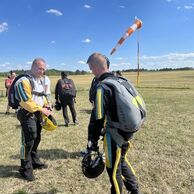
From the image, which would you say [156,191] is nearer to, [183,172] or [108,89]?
[183,172]

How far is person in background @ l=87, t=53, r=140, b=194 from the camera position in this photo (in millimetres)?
3359

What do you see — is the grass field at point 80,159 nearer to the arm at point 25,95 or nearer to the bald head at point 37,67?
the arm at point 25,95

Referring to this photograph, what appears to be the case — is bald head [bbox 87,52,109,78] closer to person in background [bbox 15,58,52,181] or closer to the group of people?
the group of people

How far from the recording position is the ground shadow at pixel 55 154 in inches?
262

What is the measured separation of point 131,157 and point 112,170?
302 cm

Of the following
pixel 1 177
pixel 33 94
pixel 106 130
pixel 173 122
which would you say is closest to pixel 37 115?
pixel 33 94

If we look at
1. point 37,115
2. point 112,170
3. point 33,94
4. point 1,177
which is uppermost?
point 33,94

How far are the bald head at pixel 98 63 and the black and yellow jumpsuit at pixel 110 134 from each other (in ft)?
0.24

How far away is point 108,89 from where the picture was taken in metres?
3.35

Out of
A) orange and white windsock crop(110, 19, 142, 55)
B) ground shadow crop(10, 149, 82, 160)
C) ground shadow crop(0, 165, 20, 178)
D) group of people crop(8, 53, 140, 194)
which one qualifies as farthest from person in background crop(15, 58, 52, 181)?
orange and white windsock crop(110, 19, 142, 55)

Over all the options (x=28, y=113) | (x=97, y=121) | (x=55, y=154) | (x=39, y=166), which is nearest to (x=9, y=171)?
(x=39, y=166)

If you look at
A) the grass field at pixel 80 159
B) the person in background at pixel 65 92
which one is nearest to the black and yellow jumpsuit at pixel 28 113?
the grass field at pixel 80 159

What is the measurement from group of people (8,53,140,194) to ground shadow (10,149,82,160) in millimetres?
1348

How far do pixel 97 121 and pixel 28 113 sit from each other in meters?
2.05
